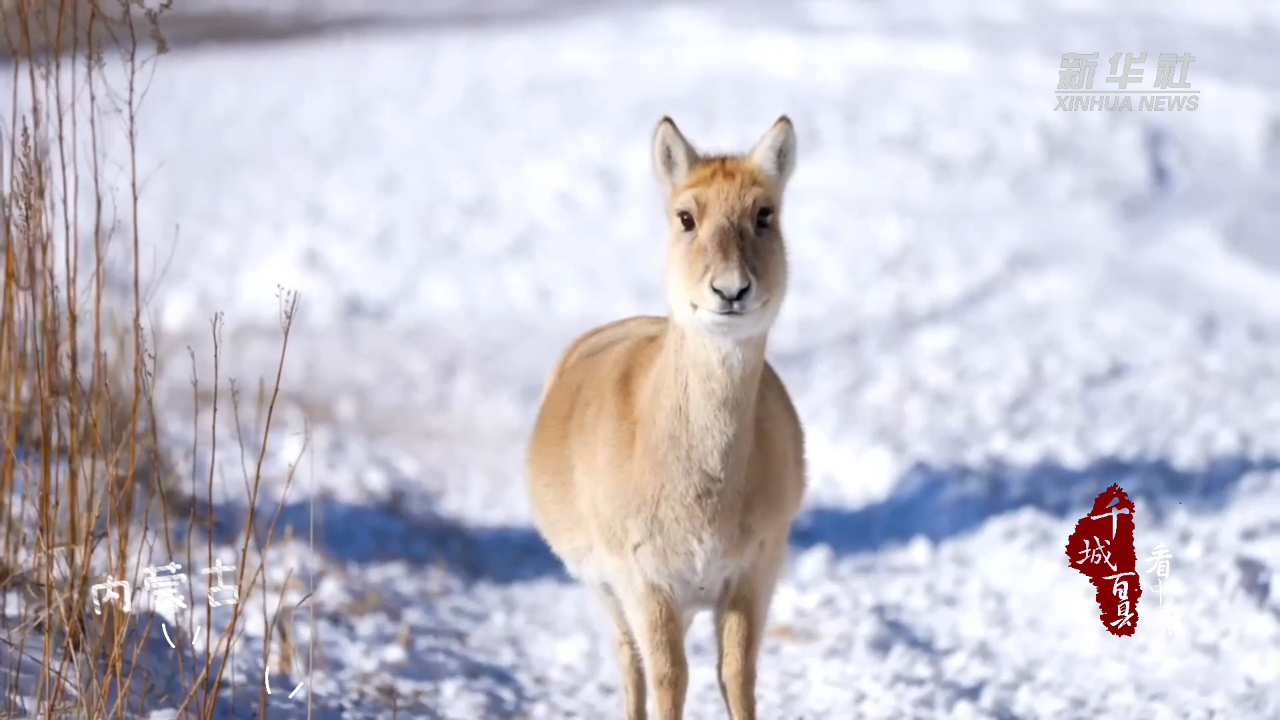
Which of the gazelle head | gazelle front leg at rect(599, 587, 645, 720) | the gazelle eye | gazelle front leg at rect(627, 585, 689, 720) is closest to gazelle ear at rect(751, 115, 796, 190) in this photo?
the gazelle head

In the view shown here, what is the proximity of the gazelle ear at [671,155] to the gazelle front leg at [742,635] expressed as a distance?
1.30m

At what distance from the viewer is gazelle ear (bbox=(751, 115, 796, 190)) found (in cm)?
462

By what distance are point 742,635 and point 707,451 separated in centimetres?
59

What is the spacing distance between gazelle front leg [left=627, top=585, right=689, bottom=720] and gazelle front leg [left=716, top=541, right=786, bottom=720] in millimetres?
139

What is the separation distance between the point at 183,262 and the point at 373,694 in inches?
281

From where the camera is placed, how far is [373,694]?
220 inches

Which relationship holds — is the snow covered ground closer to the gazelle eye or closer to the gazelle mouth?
the gazelle mouth

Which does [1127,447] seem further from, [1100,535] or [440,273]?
[440,273]

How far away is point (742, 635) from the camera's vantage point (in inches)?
177

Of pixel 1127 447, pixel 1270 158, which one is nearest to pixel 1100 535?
pixel 1127 447

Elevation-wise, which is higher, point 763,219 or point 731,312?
point 763,219

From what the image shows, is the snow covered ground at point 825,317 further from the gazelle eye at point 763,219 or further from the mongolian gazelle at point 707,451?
the gazelle eye at point 763,219

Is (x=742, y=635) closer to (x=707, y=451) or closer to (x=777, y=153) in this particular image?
(x=707, y=451)

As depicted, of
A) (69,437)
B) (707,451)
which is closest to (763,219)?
(707,451)
